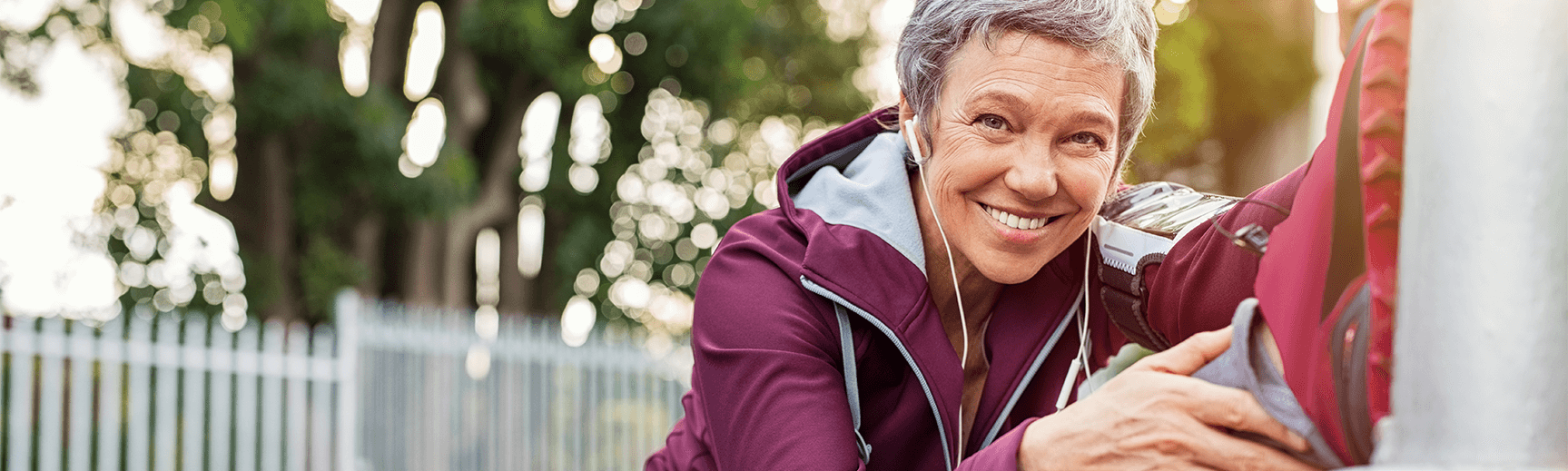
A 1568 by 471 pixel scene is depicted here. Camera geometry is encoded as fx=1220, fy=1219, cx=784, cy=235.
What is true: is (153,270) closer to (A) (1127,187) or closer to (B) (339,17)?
(B) (339,17)

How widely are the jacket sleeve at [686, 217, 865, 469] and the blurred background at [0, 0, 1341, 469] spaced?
3875mm

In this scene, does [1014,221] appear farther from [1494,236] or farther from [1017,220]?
[1494,236]

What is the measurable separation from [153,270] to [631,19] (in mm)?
3653

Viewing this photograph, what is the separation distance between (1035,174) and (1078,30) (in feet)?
0.48

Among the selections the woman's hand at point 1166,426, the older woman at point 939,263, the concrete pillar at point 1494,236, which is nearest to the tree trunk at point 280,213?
the older woman at point 939,263

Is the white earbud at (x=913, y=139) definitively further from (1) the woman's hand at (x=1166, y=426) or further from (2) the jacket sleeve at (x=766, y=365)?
(1) the woman's hand at (x=1166, y=426)

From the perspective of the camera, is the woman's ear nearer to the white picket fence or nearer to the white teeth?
the white teeth

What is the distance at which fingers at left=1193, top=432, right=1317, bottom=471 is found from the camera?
31.5 inches

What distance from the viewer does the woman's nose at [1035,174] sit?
121cm

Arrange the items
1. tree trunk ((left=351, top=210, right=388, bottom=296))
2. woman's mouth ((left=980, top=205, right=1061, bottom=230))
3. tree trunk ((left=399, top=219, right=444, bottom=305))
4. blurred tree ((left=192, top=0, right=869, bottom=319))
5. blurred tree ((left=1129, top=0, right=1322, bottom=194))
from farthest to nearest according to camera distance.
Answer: tree trunk ((left=399, top=219, right=444, bottom=305))
tree trunk ((left=351, top=210, right=388, bottom=296))
blurred tree ((left=192, top=0, right=869, bottom=319))
woman's mouth ((left=980, top=205, right=1061, bottom=230))
blurred tree ((left=1129, top=0, right=1322, bottom=194))

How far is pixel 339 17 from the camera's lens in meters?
8.69

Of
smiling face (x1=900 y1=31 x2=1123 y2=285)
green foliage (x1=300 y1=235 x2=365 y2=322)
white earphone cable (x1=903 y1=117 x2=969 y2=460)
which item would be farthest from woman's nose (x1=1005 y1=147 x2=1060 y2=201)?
green foliage (x1=300 y1=235 x2=365 y2=322)

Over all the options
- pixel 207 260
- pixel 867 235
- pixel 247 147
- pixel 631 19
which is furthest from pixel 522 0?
pixel 867 235

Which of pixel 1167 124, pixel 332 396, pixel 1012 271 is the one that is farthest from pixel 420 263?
pixel 1012 271
